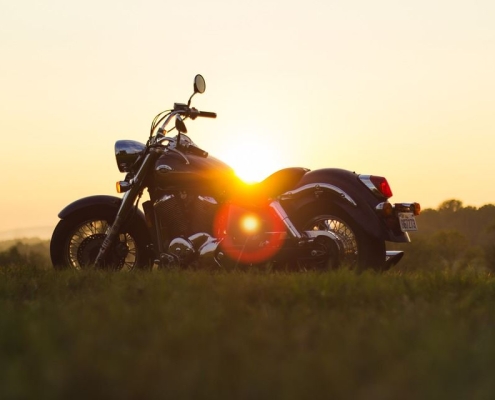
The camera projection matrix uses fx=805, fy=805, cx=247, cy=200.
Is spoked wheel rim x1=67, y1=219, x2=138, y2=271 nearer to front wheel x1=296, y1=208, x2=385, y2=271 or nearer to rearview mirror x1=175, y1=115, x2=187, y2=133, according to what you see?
rearview mirror x1=175, y1=115, x2=187, y2=133

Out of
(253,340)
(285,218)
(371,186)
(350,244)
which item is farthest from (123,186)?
(253,340)

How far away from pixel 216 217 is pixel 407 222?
205 centimetres

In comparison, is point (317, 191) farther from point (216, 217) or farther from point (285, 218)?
point (216, 217)

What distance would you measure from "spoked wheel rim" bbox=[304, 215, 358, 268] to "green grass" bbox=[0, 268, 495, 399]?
1.53 meters

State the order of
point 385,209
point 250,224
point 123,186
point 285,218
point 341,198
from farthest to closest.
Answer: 1. point 123,186
2. point 250,224
3. point 285,218
4. point 341,198
5. point 385,209

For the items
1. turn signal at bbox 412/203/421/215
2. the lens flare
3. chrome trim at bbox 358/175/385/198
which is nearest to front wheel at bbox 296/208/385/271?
chrome trim at bbox 358/175/385/198

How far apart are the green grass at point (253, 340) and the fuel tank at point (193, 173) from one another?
2417 mm

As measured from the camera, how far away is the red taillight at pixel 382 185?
8.14 m

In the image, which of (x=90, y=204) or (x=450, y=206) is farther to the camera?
(x=450, y=206)

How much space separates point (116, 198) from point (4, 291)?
2955mm

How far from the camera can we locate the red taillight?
8.14 metres

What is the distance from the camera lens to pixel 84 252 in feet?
30.4

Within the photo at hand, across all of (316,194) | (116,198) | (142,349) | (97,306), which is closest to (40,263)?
(116,198)

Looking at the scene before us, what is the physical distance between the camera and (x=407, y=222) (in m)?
8.14
